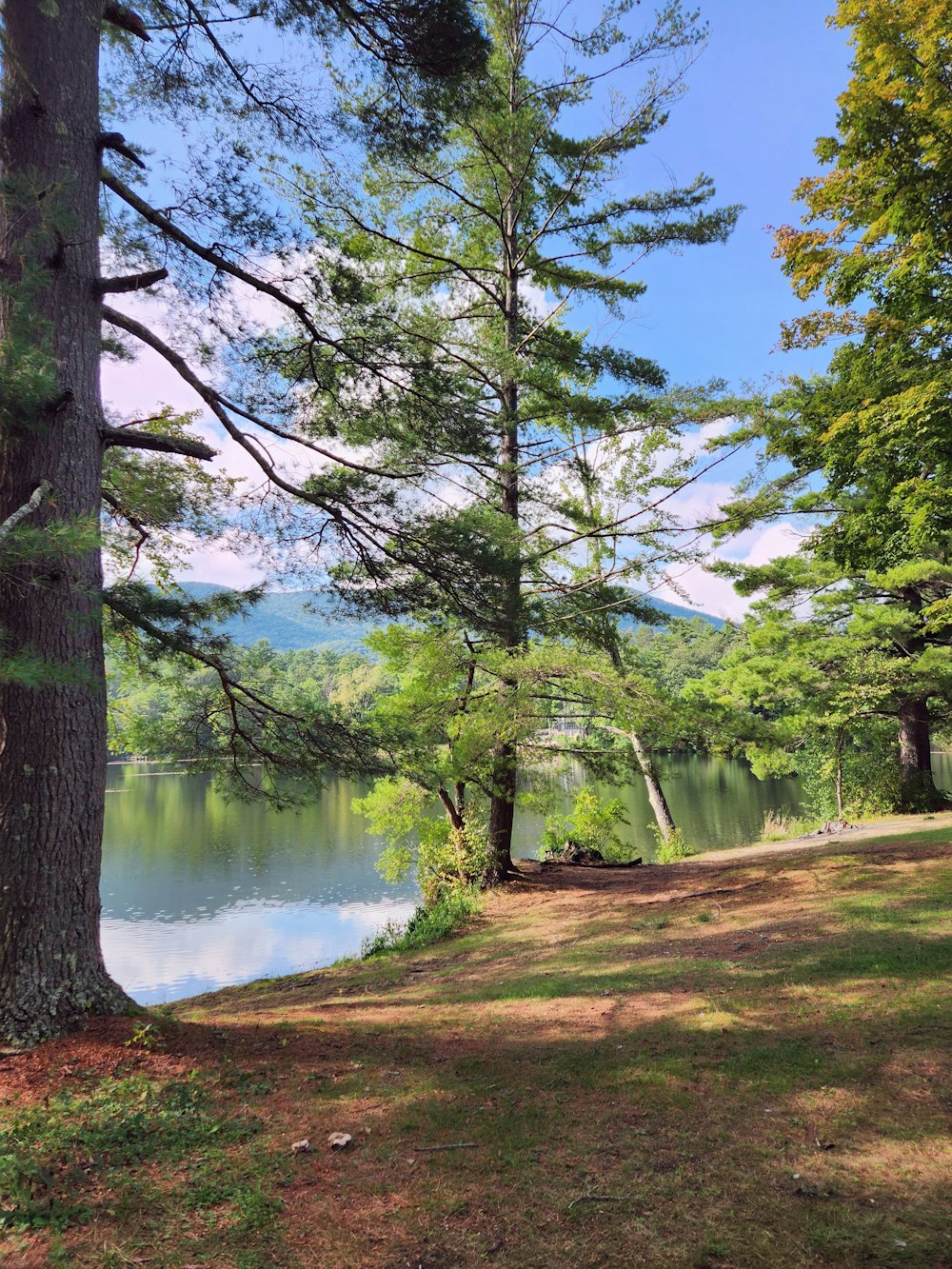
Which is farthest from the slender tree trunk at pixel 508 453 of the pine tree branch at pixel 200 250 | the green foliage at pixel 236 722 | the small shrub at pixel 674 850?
the small shrub at pixel 674 850

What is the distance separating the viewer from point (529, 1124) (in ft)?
9.48

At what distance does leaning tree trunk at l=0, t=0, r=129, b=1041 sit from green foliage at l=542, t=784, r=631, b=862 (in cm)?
938

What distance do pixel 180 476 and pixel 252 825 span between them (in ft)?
76.7

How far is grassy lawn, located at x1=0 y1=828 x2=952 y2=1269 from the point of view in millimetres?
2131

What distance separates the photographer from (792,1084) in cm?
301

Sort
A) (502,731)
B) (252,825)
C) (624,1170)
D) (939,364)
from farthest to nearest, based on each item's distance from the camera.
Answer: (252,825), (502,731), (939,364), (624,1170)

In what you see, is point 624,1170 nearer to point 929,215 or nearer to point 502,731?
point 502,731

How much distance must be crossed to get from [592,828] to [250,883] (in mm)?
9439

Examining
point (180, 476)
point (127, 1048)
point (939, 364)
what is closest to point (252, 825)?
point (180, 476)

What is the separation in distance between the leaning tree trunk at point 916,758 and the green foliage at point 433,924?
9912 mm

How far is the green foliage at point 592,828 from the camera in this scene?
39.5ft

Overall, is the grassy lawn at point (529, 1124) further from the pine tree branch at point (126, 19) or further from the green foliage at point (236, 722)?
the pine tree branch at point (126, 19)

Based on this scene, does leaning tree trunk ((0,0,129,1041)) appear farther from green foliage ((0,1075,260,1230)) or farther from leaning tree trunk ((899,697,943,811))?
leaning tree trunk ((899,697,943,811))

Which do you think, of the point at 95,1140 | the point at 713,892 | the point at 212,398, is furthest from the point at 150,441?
the point at 713,892
